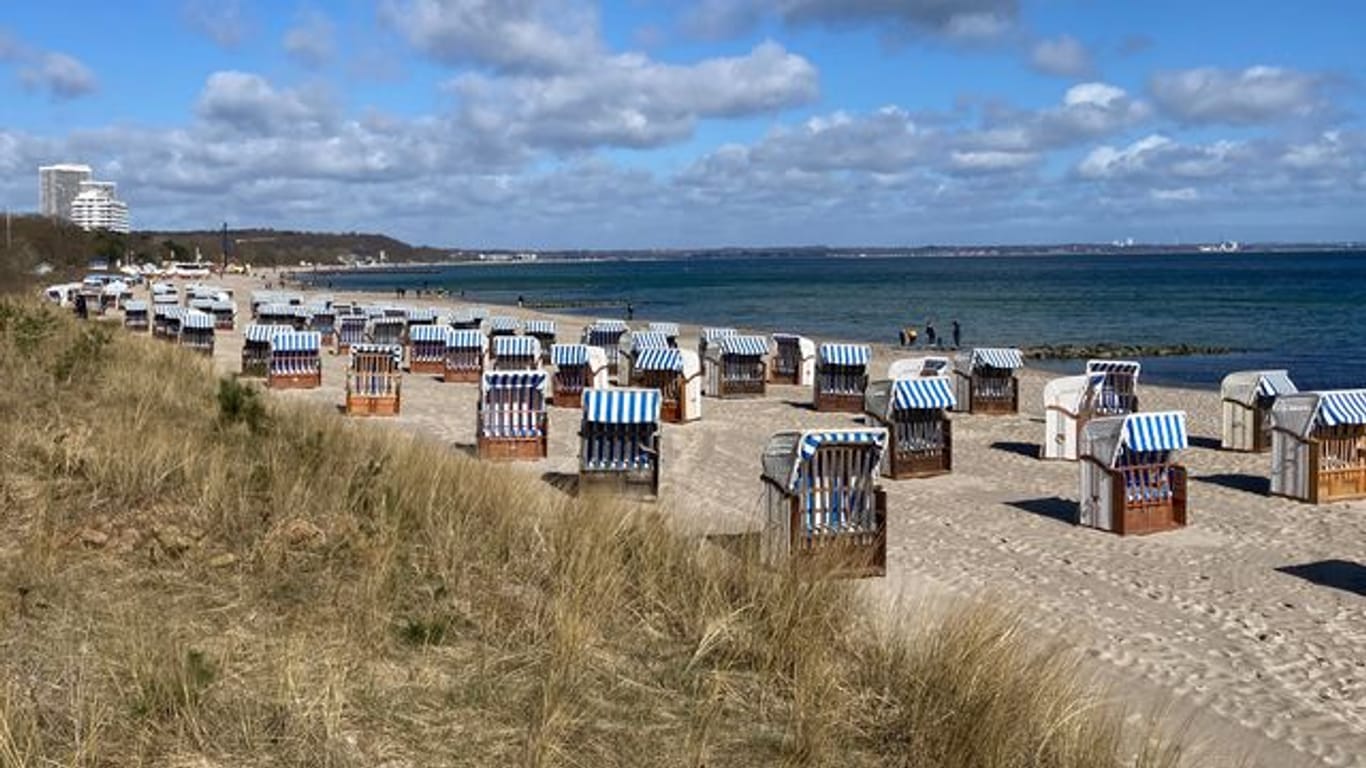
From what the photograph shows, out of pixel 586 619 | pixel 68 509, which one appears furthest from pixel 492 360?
pixel 586 619

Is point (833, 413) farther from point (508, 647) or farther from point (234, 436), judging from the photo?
point (508, 647)

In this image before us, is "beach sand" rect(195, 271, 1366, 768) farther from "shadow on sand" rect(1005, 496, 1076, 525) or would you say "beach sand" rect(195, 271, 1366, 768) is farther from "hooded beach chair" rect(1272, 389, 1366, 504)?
"hooded beach chair" rect(1272, 389, 1366, 504)

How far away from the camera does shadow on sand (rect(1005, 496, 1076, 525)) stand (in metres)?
12.2

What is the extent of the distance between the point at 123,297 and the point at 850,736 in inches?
2054

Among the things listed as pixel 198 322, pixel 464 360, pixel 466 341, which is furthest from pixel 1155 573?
pixel 198 322

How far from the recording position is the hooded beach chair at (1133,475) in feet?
37.2

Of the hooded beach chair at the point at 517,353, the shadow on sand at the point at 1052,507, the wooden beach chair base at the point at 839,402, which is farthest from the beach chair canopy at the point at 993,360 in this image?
the shadow on sand at the point at 1052,507

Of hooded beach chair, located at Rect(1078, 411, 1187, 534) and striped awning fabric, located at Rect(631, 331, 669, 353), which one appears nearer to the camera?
hooded beach chair, located at Rect(1078, 411, 1187, 534)

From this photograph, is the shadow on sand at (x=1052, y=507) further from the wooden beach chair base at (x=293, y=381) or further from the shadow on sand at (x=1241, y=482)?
the wooden beach chair base at (x=293, y=381)

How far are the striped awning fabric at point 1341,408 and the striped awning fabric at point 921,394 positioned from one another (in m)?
3.75

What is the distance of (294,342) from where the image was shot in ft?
77.5

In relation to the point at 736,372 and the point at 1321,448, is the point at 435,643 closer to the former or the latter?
the point at 1321,448

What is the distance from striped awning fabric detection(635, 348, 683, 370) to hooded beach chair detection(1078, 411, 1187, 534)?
330 inches

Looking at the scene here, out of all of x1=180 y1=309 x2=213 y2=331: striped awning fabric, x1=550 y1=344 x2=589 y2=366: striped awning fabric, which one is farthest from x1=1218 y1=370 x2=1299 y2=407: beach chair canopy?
x1=180 y1=309 x2=213 y2=331: striped awning fabric
